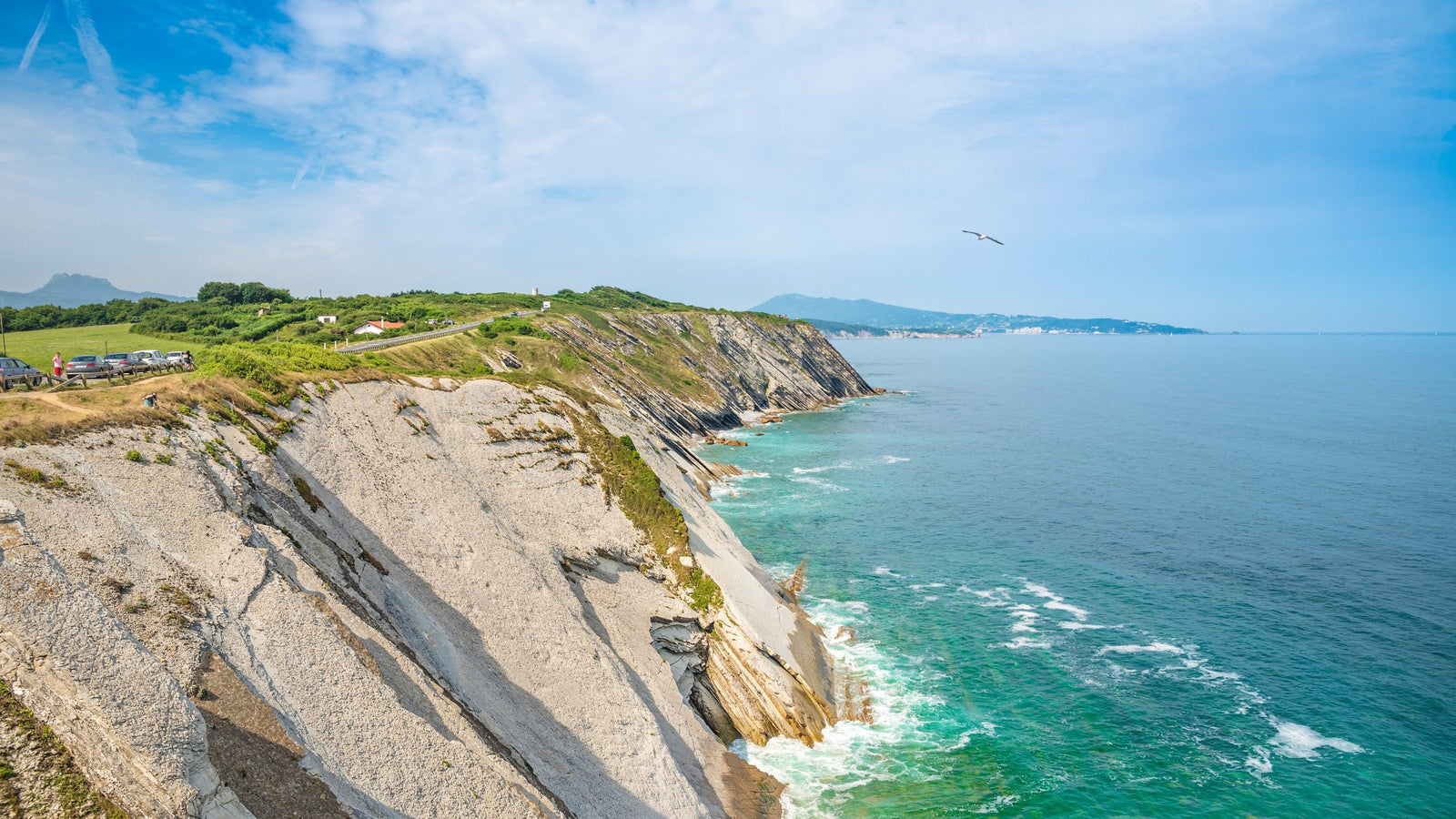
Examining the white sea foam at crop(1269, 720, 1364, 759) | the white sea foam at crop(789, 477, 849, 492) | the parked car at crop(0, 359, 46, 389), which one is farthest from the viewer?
the white sea foam at crop(789, 477, 849, 492)

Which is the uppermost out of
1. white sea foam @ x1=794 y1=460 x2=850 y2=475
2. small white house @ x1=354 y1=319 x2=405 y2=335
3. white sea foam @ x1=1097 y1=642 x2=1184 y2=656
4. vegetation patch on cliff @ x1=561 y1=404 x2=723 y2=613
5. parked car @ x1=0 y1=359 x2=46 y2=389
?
small white house @ x1=354 y1=319 x2=405 y2=335

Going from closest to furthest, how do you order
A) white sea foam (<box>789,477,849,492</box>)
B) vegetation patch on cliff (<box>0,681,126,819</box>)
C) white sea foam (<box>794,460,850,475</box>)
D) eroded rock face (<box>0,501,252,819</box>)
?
vegetation patch on cliff (<box>0,681,126,819</box>)
eroded rock face (<box>0,501,252,819</box>)
white sea foam (<box>789,477,849,492</box>)
white sea foam (<box>794,460,850,475</box>)

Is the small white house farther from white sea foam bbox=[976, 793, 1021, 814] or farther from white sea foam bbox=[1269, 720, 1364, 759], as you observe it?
white sea foam bbox=[1269, 720, 1364, 759]

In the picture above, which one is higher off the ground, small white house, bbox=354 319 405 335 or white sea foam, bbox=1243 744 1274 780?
small white house, bbox=354 319 405 335

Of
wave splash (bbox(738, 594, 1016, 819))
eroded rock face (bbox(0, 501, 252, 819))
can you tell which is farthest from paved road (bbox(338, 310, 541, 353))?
wave splash (bbox(738, 594, 1016, 819))

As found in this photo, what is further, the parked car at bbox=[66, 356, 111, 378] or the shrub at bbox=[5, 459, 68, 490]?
the parked car at bbox=[66, 356, 111, 378]

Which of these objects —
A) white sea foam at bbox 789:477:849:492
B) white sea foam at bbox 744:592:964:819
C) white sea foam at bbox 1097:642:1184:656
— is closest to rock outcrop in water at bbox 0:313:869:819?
white sea foam at bbox 744:592:964:819

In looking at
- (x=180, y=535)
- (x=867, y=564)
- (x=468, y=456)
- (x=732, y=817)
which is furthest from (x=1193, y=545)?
(x=180, y=535)

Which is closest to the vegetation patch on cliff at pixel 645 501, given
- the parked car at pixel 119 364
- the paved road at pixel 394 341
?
the parked car at pixel 119 364
